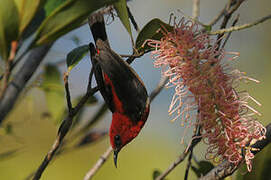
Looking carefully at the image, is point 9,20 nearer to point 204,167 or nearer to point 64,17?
point 64,17

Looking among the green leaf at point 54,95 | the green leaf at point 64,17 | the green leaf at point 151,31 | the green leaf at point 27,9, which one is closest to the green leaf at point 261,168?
the green leaf at point 151,31

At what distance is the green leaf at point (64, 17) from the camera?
1.05 m

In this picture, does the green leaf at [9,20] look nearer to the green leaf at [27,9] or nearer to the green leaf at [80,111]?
the green leaf at [27,9]

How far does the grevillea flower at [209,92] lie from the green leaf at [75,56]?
0.93 ft

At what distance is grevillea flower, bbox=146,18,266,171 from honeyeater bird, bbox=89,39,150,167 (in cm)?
30

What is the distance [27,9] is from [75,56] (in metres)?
0.43

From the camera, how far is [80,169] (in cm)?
335

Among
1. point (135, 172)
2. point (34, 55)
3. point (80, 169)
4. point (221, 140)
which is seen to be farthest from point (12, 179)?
point (221, 140)

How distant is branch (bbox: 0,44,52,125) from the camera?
1520 millimetres

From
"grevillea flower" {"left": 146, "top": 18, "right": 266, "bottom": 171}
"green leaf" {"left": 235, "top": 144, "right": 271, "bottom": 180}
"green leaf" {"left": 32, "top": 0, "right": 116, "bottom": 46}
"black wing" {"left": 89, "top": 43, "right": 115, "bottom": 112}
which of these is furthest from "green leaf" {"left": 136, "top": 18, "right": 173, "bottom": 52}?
"green leaf" {"left": 235, "top": 144, "right": 271, "bottom": 180}

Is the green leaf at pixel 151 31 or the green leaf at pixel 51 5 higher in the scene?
the green leaf at pixel 51 5

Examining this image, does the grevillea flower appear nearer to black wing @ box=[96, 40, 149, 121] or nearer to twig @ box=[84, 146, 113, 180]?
black wing @ box=[96, 40, 149, 121]

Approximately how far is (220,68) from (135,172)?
7.47ft

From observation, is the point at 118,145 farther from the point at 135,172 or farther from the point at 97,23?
the point at 135,172
